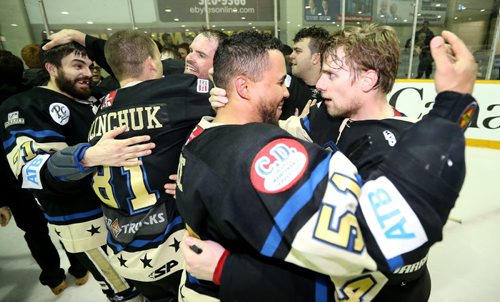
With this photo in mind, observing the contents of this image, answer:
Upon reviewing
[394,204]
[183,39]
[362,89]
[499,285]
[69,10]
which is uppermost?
[69,10]

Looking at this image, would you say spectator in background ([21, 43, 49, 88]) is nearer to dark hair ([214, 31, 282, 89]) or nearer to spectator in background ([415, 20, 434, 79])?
dark hair ([214, 31, 282, 89])

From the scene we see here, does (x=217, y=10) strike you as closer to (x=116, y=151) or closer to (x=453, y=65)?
(x=116, y=151)

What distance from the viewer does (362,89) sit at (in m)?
1.12

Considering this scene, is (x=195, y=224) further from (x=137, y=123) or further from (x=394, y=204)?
(x=137, y=123)


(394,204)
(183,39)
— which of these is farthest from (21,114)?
(183,39)

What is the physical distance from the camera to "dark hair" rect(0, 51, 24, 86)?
6.79ft

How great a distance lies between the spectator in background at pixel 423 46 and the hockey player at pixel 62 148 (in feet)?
16.9

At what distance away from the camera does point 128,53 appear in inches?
55.7

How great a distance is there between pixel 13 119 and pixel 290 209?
5.14 ft

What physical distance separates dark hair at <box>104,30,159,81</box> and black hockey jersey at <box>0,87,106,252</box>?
1.33ft

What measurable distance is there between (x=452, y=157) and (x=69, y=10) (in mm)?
6426

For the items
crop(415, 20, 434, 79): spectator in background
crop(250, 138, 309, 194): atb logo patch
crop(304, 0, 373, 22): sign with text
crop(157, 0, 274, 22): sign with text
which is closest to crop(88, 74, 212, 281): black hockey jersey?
crop(250, 138, 309, 194): atb logo patch

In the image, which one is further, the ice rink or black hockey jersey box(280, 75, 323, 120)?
black hockey jersey box(280, 75, 323, 120)

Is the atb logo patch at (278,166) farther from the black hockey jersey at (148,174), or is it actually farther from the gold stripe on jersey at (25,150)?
the gold stripe on jersey at (25,150)
